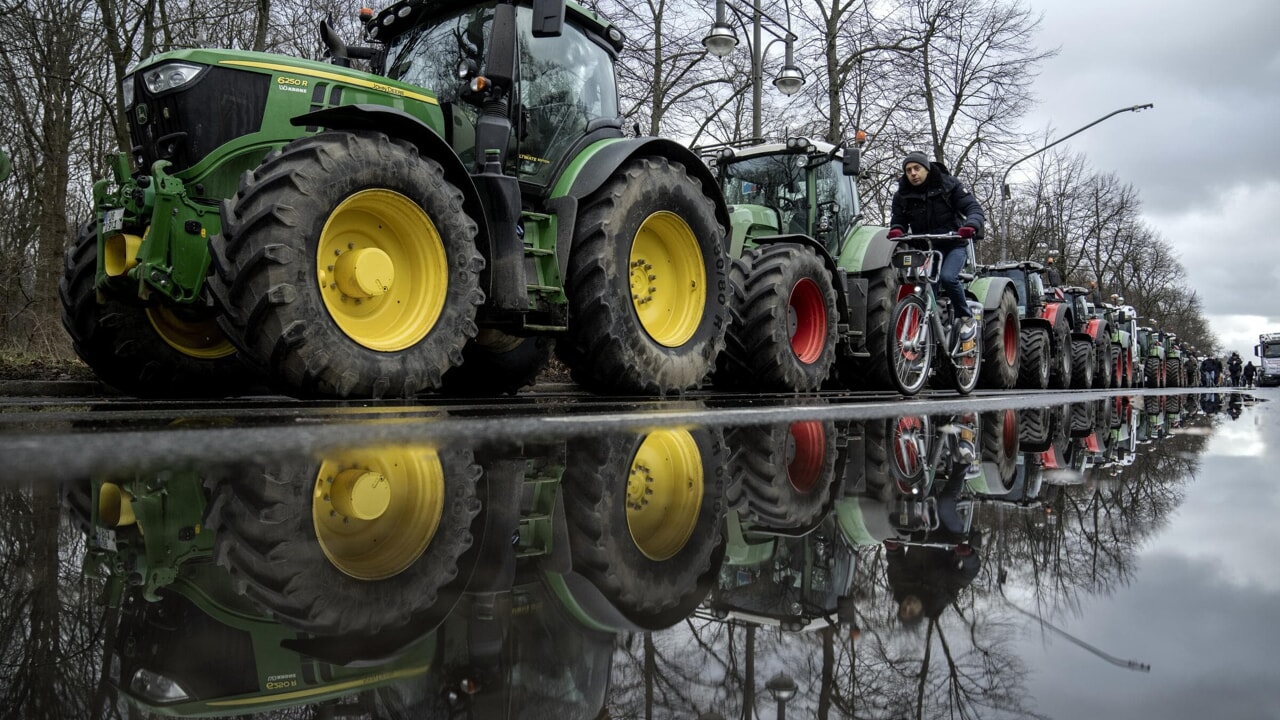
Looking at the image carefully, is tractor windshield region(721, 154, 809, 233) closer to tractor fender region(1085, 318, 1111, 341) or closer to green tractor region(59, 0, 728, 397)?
green tractor region(59, 0, 728, 397)

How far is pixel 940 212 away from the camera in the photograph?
8.94m

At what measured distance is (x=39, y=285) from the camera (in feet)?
50.3

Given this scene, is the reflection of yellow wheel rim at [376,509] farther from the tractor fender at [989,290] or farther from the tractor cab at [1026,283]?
the tractor cab at [1026,283]

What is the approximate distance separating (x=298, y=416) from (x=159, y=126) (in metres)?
2.61

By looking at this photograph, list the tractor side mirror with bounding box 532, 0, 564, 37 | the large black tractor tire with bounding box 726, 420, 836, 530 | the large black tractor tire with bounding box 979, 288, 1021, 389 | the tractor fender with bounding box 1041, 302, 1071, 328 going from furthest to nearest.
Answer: the tractor fender with bounding box 1041, 302, 1071, 328
the large black tractor tire with bounding box 979, 288, 1021, 389
the tractor side mirror with bounding box 532, 0, 564, 37
the large black tractor tire with bounding box 726, 420, 836, 530

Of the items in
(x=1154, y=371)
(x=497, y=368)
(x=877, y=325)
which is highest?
(x=877, y=325)

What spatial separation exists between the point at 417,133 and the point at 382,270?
0.88m

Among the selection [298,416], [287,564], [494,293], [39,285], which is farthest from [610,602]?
[39,285]

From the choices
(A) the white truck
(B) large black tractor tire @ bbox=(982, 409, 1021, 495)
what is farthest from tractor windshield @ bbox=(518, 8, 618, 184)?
(A) the white truck

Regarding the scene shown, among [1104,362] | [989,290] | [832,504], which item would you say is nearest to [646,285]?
[832,504]

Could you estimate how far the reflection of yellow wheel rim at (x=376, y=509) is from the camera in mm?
1595

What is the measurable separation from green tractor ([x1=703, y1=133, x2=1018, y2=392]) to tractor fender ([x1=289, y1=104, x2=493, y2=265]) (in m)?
3.17

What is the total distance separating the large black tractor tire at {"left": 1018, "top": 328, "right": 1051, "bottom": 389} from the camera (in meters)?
15.2

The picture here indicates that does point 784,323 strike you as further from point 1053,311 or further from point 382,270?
point 1053,311
